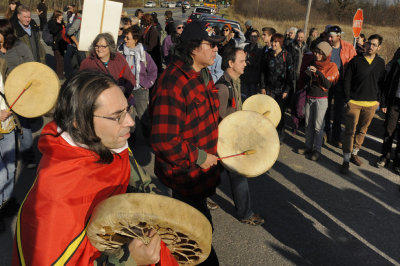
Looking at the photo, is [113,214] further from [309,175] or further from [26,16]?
[26,16]

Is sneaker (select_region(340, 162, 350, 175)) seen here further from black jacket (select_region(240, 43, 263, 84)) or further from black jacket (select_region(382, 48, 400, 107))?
black jacket (select_region(240, 43, 263, 84))

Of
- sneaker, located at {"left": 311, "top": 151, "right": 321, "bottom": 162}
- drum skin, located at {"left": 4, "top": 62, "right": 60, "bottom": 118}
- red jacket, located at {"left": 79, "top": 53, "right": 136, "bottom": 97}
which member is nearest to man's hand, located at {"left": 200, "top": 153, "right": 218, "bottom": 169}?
drum skin, located at {"left": 4, "top": 62, "right": 60, "bottom": 118}

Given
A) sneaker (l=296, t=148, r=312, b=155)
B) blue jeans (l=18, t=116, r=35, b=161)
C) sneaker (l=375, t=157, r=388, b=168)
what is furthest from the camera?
sneaker (l=296, t=148, r=312, b=155)

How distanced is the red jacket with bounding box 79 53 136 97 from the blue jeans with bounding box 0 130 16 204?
122 centimetres

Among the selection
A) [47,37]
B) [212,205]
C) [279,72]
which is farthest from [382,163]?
[47,37]

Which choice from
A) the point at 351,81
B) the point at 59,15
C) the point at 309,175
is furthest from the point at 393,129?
the point at 59,15

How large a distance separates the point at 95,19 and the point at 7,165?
239 centimetres

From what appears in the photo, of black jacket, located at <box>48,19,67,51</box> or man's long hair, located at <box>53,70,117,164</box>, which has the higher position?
black jacket, located at <box>48,19,67,51</box>

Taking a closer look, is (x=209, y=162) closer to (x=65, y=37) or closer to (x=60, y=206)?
(x=60, y=206)

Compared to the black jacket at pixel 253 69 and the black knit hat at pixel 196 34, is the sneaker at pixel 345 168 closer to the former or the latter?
the black jacket at pixel 253 69

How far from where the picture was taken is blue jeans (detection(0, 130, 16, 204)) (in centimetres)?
337

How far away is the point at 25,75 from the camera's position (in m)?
3.60

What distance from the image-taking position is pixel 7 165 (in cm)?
347

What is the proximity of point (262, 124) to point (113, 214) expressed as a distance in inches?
78.3
